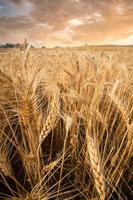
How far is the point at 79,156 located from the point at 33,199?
327 millimetres

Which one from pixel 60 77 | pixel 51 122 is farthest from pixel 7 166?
pixel 60 77

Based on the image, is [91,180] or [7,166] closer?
[7,166]

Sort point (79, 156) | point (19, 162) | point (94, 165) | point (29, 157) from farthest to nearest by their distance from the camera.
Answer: point (19, 162), point (79, 156), point (29, 157), point (94, 165)

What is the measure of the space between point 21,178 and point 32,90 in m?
0.43

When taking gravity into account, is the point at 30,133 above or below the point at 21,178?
above

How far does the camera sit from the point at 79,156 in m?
1.31

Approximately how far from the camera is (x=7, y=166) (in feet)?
3.61

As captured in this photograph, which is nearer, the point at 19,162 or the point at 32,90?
the point at 32,90

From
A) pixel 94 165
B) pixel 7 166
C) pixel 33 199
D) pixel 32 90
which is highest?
pixel 32 90

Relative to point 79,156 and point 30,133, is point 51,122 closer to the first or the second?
point 30,133

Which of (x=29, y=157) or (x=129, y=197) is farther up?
(x=29, y=157)

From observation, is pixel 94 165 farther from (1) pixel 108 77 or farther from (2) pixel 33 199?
(1) pixel 108 77

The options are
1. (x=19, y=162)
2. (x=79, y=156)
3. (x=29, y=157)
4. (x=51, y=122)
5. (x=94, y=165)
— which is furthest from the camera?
(x=19, y=162)

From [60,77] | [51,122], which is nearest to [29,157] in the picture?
[51,122]
